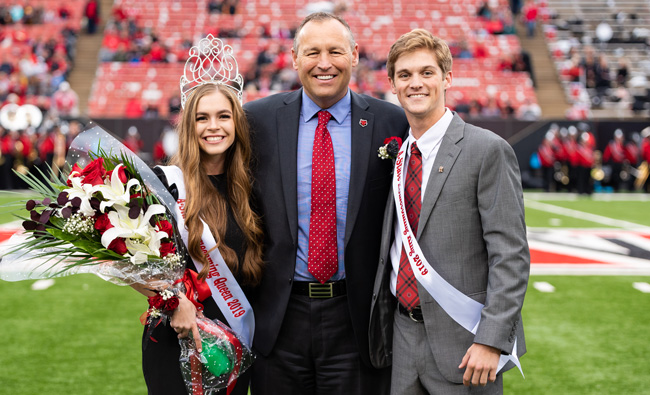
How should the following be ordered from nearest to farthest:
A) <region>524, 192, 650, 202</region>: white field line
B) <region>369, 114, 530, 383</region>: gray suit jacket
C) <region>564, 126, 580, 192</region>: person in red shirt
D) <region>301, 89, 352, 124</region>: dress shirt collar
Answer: <region>369, 114, 530, 383</region>: gray suit jacket < <region>301, 89, 352, 124</region>: dress shirt collar < <region>524, 192, 650, 202</region>: white field line < <region>564, 126, 580, 192</region>: person in red shirt

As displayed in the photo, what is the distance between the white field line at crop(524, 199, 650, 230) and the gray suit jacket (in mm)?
8650

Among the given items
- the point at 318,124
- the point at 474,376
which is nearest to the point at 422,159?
the point at 318,124

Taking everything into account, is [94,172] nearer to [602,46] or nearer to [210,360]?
[210,360]

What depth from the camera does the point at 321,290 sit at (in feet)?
8.06

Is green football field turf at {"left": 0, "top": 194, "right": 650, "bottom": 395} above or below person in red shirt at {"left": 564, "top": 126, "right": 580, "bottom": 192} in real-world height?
above

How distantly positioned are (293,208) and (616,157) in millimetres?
14881

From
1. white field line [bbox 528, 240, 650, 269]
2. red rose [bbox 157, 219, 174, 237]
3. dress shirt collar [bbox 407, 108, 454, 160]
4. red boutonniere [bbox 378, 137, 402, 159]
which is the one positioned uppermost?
dress shirt collar [bbox 407, 108, 454, 160]

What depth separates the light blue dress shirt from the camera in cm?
248

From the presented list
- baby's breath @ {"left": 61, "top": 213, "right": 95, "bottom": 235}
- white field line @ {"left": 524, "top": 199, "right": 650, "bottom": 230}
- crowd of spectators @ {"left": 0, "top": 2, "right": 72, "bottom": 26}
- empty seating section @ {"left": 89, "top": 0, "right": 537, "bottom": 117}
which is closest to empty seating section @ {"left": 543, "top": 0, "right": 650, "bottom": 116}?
empty seating section @ {"left": 89, "top": 0, "right": 537, "bottom": 117}

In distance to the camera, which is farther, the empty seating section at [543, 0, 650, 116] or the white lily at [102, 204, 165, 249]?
the empty seating section at [543, 0, 650, 116]

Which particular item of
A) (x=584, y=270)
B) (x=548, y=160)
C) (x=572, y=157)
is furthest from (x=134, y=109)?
(x=584, y=270)

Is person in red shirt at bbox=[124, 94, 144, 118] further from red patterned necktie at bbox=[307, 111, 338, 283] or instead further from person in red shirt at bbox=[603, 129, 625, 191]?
red patterned necktie at bbox=[307, 111, 338, 283]

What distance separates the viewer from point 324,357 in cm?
246

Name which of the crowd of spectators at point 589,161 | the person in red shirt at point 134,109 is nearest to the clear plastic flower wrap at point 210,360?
the crowd of spectators at point 589,161
